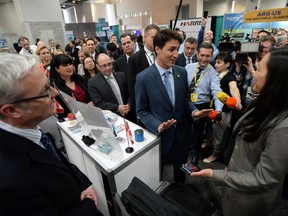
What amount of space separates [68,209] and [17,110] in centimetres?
54

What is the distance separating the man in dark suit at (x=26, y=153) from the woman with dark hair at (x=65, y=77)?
1.51m

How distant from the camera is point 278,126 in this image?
0.78 metres

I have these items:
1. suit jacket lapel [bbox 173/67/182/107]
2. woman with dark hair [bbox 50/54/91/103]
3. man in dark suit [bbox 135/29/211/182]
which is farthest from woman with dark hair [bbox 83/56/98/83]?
suit jacket lapel [bbox 173/67/182/107]

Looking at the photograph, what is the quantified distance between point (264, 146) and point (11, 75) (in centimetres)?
120

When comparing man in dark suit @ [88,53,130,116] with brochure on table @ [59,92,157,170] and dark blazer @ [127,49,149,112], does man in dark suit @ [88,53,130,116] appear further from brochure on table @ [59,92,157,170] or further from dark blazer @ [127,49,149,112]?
brochure on table @ [59,92,157,170]

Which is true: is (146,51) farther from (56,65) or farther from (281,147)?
(281,147)

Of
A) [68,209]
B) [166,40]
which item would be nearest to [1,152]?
[68,209]

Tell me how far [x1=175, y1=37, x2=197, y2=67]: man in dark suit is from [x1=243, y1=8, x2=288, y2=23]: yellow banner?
2504 mm

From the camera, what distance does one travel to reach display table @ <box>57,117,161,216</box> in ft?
4.15

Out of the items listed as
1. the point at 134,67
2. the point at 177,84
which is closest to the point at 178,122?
the point at 177,84

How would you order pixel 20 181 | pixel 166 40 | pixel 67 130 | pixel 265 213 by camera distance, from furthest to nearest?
1. pixel 67 130
2. pixel 166 40
3. pixel 265 213
4. pixel 20 181

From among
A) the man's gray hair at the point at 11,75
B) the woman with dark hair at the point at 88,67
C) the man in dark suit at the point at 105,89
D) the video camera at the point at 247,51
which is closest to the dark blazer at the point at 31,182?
the man's gray hair at the point at 11,75

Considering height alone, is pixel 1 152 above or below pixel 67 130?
above

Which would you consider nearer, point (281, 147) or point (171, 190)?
point (281, 147)
